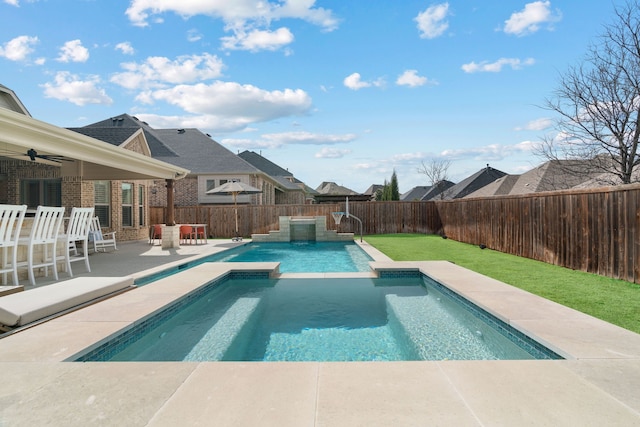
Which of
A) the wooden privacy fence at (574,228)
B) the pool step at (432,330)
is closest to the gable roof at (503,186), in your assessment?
the wooden privacy fence at (574,228)

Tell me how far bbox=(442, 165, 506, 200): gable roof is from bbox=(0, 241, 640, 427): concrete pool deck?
37314mm

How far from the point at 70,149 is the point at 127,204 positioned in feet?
26.1

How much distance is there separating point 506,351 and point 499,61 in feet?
37.2

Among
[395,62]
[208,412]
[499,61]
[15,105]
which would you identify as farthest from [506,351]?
[15,105]

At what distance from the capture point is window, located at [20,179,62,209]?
11664 mm

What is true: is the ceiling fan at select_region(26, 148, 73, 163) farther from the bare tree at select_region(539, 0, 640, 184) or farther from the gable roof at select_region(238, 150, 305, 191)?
the gable roof at select_region(238, 150, 305, 191)

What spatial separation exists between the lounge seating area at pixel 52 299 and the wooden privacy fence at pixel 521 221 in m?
8.44

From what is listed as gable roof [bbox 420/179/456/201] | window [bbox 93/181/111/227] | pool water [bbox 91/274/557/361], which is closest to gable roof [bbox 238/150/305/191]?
gable roof [bbox 420/179/456/201]

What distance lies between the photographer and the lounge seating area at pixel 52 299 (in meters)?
3.63

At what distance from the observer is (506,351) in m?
3.55

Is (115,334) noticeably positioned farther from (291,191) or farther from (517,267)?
(291,191)

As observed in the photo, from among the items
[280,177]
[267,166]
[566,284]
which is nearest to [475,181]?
[280,177]

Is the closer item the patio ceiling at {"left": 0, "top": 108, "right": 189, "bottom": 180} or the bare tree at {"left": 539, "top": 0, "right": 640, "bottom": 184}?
the patio ceiling at {"left": 0, "top": 108, "right": 189, "bottom": 180}

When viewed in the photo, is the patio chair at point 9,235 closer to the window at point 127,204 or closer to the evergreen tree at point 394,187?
the window at point 127,204
